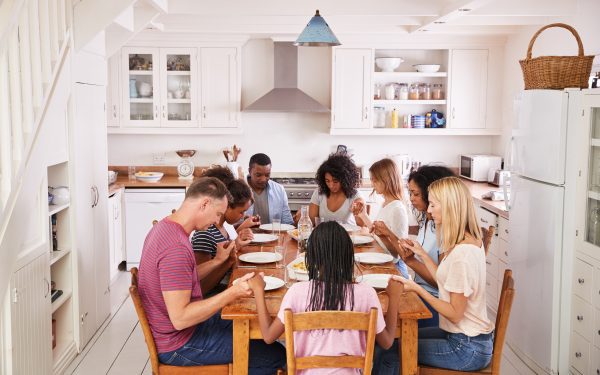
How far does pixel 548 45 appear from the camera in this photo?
5941 millimetres

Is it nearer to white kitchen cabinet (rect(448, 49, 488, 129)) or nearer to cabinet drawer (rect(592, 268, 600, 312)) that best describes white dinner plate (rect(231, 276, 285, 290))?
cabinet drawer (rect(592, 268, 600, 312))

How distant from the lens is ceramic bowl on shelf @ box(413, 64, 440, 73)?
23.0ft

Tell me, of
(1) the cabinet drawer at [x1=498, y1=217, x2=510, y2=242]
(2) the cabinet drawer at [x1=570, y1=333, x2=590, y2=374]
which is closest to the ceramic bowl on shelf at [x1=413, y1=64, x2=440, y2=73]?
(1) the cabinet drawer at [x1=498, y1=217, x2=510, y2=242]

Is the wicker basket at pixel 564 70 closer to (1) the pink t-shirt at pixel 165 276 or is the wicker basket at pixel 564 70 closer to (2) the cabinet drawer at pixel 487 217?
(2) the cabinet drawer at pixel 487 217

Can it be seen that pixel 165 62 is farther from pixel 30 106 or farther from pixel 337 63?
pixel 30 106

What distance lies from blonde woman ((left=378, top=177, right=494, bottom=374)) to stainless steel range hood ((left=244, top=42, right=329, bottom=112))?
4.06 meters

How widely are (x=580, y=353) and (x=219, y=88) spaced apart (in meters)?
4.47

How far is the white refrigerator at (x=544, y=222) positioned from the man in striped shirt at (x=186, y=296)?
1.84 metres

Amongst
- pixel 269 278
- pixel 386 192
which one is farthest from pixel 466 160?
pixel 269 278

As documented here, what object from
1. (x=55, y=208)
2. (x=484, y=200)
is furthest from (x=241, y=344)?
(x=484, y=200)

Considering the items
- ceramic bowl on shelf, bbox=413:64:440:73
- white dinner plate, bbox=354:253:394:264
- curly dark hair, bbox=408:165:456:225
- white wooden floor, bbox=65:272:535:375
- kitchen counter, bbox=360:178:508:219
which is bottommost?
white wooden floor, bbox=65:272:535:375

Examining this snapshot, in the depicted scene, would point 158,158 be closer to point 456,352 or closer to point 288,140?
point 288,140

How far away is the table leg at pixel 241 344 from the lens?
286 cm

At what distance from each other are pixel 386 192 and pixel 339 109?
277cm
